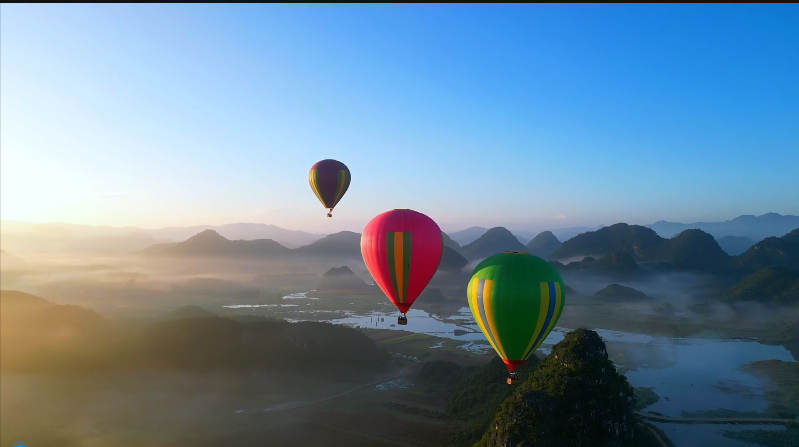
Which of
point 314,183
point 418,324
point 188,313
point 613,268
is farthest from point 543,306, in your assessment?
point 613,268

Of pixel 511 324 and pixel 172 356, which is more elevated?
pixel 511 324

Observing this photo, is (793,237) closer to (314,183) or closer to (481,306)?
(314,183)

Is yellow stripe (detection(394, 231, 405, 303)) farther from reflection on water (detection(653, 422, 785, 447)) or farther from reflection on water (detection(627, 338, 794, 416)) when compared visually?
reflection on water (detection(627, 338, 794, 416))

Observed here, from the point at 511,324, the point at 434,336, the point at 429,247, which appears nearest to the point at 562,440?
the point at 511,324

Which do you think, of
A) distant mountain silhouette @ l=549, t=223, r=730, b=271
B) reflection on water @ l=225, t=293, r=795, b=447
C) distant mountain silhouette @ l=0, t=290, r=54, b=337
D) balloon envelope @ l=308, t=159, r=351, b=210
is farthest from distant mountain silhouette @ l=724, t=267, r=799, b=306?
distant mountain silhouette @ l=0, t=290, r=54, b=337

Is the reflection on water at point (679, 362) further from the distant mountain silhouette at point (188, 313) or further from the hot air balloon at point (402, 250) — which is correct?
the hot air balloon at point (402, 250)

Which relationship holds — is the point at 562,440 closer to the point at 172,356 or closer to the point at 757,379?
the point at 757,379

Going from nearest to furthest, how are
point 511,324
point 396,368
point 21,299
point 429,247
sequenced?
point 511,324 < point 429,247 < point 396,368 < point 21,299
